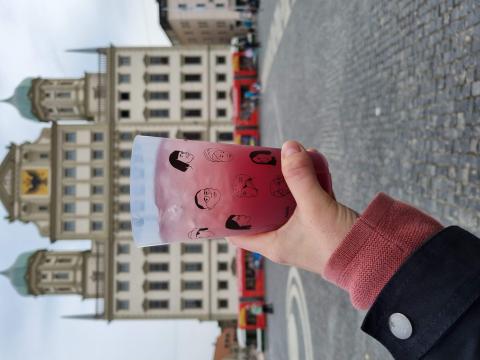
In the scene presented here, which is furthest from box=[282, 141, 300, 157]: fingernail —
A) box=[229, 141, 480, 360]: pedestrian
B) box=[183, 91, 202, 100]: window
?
box=[183, 91, 202, 100]: window

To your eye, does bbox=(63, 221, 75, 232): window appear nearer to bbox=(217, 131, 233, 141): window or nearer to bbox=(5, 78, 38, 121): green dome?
bbox=(5, 78, 38, 121): green dome

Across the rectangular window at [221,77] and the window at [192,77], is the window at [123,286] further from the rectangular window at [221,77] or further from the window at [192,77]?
the rectangular window at [221,77]

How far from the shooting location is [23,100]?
35.3 metres

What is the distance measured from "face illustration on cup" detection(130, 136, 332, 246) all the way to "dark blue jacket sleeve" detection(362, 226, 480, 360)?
5.13ft

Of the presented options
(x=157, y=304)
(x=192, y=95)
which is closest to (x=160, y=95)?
(x=192, y=95)

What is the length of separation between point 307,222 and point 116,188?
3219 centimetres

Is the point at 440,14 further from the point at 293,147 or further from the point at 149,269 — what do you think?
the point at 149,269

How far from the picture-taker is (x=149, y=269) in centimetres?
3341

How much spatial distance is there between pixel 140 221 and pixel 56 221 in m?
33.2

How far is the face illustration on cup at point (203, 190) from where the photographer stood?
360 cm

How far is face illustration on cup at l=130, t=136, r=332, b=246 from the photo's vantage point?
3604 millimetres

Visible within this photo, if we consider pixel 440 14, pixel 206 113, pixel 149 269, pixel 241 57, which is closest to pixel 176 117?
pixel 206 113

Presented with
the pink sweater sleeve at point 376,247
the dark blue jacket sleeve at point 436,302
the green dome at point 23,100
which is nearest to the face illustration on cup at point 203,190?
the pink sweater sleeve at point 376,247

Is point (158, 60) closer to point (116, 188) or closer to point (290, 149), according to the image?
point (116, 188)
